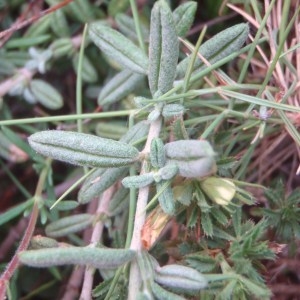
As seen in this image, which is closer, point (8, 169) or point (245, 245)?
point (245, 245)

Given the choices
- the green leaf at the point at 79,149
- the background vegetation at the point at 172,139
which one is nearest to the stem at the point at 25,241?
the background vegetation at the point at 172,139

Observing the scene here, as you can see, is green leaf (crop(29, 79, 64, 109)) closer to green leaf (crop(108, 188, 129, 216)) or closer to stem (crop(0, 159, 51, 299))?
stem (crop(0, 159, 51, 299))

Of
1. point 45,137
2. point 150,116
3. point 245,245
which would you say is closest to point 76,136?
point 45,137

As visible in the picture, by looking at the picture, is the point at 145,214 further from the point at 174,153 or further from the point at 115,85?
the point at 115,85

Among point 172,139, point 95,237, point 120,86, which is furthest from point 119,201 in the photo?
point 120,86

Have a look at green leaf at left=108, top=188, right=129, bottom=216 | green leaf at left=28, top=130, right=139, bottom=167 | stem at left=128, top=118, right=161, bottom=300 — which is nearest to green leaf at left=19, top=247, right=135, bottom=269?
stem at left=128, top=118, right=161, bottom=300

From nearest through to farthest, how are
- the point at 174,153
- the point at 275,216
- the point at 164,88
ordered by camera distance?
the point at 174,153 < the point at 164,88 < the point at 275,216

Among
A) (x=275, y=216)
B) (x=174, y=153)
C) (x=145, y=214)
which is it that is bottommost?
(x=275, y=216)
